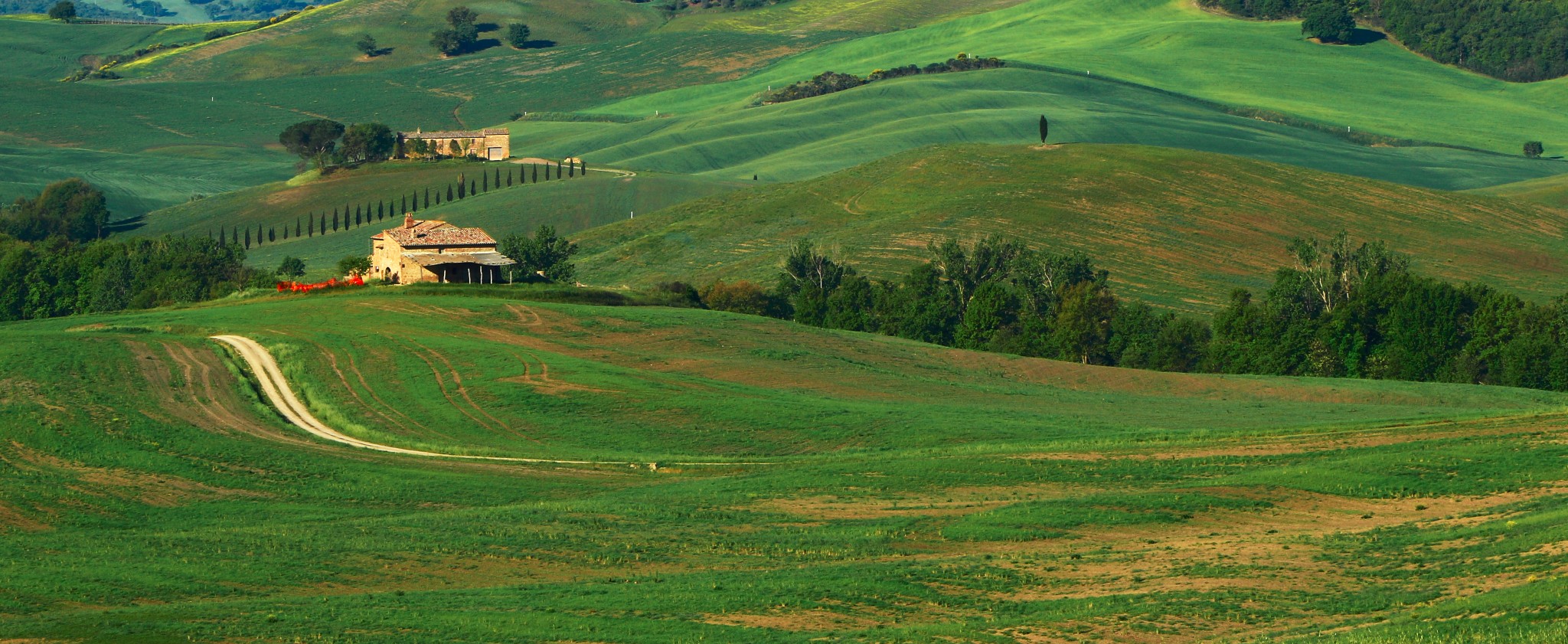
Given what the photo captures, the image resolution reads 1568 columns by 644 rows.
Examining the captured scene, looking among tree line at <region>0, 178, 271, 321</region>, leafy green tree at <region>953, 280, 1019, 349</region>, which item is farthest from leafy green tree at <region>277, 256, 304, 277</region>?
leafy green tree at <region>953, 280, 1019, 349</region>

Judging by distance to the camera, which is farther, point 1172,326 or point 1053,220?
point 1053,220

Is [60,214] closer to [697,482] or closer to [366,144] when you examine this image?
[366,144]

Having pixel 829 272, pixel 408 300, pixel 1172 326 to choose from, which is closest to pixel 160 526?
pixel 408 300

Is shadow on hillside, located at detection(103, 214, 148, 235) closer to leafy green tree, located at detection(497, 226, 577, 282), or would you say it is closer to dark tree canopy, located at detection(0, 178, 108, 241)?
dark tree canopy, located at detection(0, 178, 108, 241)

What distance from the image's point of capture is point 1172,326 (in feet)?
336

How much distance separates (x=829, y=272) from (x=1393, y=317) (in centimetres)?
4110

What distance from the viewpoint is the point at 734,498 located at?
1994 inches

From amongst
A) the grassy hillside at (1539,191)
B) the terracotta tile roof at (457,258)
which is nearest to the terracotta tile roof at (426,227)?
the terracotta tile roof at (457,258)

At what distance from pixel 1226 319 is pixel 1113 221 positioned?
148ft

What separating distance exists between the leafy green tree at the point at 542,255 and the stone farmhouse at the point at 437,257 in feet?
21.8

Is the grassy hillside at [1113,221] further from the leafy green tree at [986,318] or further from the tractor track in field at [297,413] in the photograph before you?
the tractor track in field at [297,413]

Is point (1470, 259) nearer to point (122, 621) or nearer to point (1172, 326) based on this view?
point (1172, 326)

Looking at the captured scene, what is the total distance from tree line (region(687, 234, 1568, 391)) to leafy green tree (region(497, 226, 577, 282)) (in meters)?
8.38

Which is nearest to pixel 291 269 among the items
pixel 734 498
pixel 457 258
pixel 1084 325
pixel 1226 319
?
pixel 457 258
